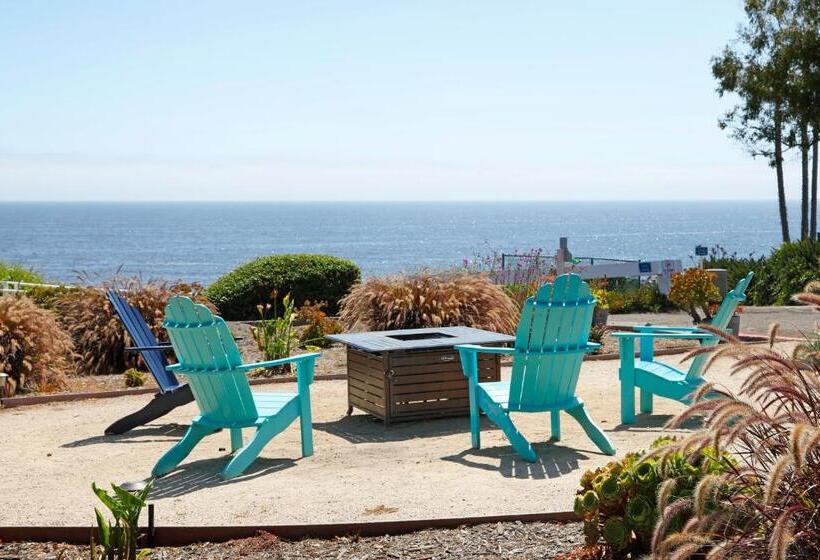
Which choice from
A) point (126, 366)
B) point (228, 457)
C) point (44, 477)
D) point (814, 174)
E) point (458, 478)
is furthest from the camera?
point (814, 174)

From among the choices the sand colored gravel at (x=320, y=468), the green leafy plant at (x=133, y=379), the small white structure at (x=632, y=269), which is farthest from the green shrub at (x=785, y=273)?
the green leafy plant at (x=133, y=379)

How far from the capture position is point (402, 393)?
8094 millimetres

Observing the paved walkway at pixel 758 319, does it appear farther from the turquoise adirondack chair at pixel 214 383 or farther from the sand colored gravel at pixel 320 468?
the turquoise adirondack chair at pixel 214 383

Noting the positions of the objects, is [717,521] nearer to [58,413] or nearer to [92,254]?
[58,413]

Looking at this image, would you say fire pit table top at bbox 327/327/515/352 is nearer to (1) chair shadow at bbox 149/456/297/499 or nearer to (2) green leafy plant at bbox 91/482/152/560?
(1) chair shadow at bbox 149/456/297/499

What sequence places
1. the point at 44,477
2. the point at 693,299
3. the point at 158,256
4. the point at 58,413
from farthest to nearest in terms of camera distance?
the point at 158,256, the point at 693,299, the point at 58,413, the point at 44,477

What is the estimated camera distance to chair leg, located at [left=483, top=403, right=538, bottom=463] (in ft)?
21.7

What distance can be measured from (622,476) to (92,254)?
298 feet

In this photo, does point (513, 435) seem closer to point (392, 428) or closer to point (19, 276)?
point (392, 428)

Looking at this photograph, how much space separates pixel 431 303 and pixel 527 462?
5.31m

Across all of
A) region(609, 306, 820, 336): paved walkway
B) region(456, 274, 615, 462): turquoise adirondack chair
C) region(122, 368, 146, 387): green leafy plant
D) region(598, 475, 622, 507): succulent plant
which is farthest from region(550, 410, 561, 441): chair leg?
region(609, 306, 820, 336): paved walkway

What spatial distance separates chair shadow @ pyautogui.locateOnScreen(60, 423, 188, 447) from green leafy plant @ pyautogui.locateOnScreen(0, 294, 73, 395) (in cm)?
222

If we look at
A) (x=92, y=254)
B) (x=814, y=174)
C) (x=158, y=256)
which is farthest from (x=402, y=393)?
(x=92, y=254)

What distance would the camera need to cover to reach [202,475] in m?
6.61
